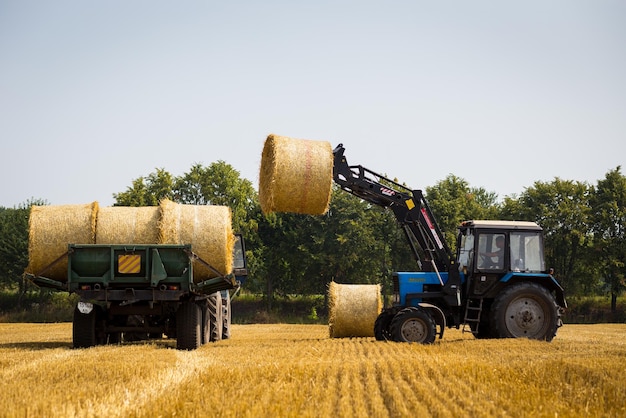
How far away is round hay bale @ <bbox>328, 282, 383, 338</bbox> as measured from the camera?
20.1 metres

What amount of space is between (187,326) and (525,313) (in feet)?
23.6

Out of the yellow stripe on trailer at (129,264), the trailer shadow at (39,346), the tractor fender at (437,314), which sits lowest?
the trailer shadow at (39,346)

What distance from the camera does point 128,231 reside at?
1556cm

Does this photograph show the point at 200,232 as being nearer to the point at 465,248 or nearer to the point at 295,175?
the point at 295,175

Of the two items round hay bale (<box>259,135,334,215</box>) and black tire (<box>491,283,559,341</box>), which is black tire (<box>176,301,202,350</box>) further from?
black tire (<box>491,283,559,341</box>)

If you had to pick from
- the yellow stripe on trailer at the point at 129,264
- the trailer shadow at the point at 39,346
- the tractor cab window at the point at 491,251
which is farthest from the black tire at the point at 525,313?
the trailer shadow at the point at 39,346

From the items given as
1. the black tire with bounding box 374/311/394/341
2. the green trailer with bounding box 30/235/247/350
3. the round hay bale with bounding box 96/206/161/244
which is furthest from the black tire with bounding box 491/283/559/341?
the round hay bale with bounding box 96/206/161/244

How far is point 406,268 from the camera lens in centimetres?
5072

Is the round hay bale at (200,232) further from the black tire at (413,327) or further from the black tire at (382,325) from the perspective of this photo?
the black tire at (382,325)

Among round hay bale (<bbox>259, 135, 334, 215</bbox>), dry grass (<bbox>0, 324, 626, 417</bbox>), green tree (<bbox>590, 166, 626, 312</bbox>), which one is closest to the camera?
dry grass (<bbox>0, 324, 626, 417</bbox>)

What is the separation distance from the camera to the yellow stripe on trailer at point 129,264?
599 inches

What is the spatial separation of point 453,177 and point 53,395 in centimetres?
4889

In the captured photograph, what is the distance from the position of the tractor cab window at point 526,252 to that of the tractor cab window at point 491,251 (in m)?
0.25

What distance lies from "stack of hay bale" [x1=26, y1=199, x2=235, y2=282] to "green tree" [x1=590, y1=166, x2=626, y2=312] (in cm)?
3537
